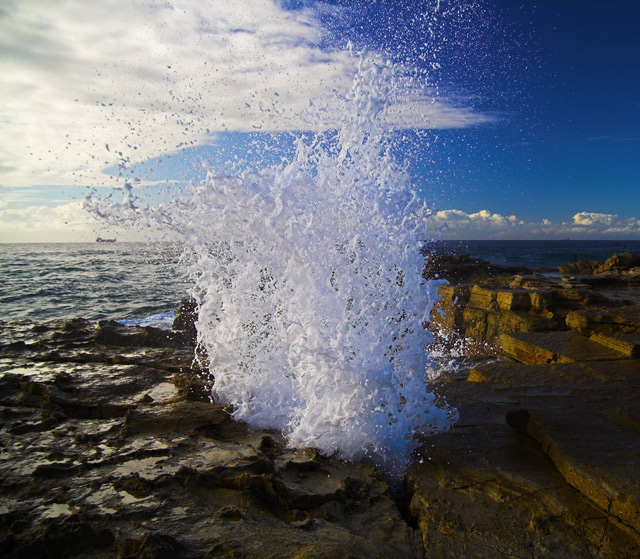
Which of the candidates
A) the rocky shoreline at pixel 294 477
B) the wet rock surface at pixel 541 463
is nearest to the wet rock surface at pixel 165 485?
the rocky shoreline at pixel 294 477

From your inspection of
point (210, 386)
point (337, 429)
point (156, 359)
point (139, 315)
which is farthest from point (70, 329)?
point (139, 315)

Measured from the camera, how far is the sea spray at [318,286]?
10.4 ft

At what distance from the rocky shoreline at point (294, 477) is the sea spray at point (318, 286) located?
0.37 m

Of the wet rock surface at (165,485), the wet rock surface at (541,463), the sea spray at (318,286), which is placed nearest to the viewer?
the wet rock surface at (165,485)

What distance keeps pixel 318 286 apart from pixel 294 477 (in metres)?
1.53

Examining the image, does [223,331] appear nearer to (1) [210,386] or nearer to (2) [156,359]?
(1) [210,386]

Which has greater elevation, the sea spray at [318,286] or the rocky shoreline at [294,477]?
the sea spray at [318,286]

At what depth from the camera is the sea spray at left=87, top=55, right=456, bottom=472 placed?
318 cm

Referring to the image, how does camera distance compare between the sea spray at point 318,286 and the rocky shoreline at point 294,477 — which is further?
the sea spray at point 318,286

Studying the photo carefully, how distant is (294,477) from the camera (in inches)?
99.8

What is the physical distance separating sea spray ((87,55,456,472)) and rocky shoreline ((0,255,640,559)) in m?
0.37

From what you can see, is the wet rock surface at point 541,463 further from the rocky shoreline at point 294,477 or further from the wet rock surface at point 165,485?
the wet rock surface at point 165,485

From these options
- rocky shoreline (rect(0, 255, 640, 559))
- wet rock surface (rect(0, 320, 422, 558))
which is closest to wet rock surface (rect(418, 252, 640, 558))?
rocky shoreline (rect(0, 255, 640, 559))

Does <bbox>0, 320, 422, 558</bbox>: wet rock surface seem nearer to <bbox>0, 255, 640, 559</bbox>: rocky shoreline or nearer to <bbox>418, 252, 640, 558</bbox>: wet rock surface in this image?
<bbox>0, 255, 640, 559</bbox>: rocky shoreline
